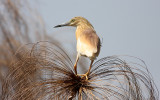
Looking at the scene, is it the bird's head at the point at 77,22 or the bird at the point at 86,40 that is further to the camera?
the bird's head at the point at 77,22

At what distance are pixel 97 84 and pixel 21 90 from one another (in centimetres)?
58

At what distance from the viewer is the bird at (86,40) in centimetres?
215

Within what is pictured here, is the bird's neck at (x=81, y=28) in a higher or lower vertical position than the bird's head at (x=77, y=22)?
lower

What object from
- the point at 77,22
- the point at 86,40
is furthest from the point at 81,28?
the point at 86,40

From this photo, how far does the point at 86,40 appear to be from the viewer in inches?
88.1

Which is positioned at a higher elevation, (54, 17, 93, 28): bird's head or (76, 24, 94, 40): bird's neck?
(54, 17, 93, 28): bird's head

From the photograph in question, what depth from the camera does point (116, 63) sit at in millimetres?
2387

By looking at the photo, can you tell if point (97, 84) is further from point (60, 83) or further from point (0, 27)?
point (0, 27)

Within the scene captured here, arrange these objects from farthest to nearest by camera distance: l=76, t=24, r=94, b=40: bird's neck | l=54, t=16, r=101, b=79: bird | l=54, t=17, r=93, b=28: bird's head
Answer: l=54, t=17, r=93, b=28: bird's head < l=76, t=24, r=94, b=40: bird's neck < l=54, t=16, r=101, b=79: bird

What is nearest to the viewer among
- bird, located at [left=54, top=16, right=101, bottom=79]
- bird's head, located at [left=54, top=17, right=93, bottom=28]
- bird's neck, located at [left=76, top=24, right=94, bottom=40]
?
bird, located at [left=54, top=16, right=101, bottom=79]

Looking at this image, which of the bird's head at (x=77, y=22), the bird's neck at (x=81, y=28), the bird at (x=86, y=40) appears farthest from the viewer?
the bird's head at (x=77, y=22)

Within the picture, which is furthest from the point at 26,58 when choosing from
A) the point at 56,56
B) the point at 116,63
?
the point at 116,63

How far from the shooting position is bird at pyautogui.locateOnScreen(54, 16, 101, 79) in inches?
84.7

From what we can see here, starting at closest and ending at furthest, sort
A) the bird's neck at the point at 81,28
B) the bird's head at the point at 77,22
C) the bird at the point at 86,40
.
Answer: the bird at the point at 86,40 → the bird's neck at the point at 81,28 → the bird's head at the point at 77,22
